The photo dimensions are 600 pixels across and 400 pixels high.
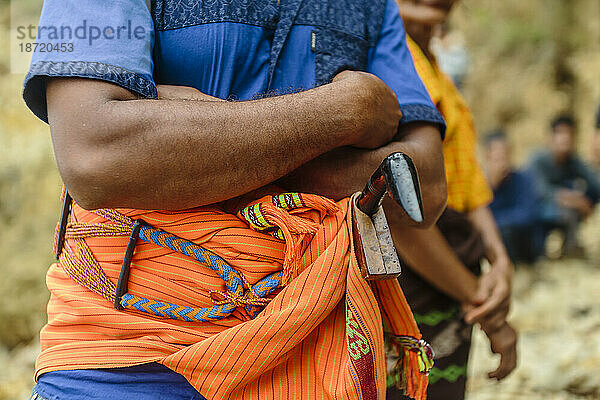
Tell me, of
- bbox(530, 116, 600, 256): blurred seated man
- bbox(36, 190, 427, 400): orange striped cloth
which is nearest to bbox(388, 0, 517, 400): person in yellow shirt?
bbox(36, 190, 427, 400): orange striped cloth

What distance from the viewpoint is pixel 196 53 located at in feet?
3.42

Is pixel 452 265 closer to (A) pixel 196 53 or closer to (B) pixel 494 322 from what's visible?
(B) pixel 494 322

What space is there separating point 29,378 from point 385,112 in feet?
11.4

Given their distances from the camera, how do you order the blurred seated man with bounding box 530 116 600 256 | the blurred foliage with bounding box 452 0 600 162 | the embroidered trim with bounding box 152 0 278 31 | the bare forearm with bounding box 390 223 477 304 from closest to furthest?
1. the embroidered trim with bounding box 152 0 278 31
2. the bare forearm with bounding box 390 223 477 304
3. the blurred seated man with bounding box 530 116 600 256
4. the blurred foliage with bounding box 452 0 600 162

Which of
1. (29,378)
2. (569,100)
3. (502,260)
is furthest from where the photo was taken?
(569,100)

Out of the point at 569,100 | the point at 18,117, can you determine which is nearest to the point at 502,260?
the point at 18,117

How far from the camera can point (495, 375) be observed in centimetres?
196

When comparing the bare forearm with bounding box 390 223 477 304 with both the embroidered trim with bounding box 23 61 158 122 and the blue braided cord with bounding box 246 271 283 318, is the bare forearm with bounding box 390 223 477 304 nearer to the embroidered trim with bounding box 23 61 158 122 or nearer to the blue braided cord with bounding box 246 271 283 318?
the blue braided cord with bounding box 246 271 283 318

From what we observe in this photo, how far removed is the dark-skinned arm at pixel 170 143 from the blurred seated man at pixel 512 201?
6146 millimetres

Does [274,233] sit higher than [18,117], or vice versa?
[274,233]

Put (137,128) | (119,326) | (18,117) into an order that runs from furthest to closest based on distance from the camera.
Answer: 1. (18,117)
2. (119,326)
3. (137,128)

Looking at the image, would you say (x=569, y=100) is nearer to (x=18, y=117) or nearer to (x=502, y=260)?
(x=18, y=117)

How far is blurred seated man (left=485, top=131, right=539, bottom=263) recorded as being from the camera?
675cm

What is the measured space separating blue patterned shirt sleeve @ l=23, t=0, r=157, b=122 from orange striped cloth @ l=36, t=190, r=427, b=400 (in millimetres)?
219
